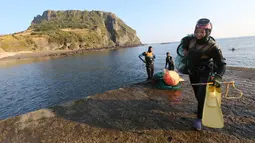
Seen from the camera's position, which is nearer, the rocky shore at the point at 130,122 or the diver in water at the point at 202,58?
the diver in water at the point at 202,58

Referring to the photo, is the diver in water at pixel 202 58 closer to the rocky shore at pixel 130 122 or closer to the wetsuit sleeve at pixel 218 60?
the wetsuit sleeve at pixel 218 60

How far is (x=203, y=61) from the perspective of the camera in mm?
3410

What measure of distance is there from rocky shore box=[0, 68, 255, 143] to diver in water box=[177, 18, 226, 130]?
641mm

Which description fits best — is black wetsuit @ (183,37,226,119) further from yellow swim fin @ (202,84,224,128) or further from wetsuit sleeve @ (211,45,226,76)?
yellow swim fin @ (202,84,224,128)

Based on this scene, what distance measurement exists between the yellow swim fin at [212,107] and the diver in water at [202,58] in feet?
0.39

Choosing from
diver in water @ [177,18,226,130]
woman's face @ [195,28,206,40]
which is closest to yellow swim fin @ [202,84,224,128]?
diver in water @ [177,18,226,130]

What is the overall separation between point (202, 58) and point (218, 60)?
1.05 ft

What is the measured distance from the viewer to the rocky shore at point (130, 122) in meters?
3.50

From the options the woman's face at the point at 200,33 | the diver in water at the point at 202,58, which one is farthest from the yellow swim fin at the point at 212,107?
the woman's face at the point at 200,33

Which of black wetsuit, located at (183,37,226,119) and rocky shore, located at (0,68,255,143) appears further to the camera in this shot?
rocky shore, located at (0,68,255,143)

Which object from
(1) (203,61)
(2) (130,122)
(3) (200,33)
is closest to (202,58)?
(1) (203,61)

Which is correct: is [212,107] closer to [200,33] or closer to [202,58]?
[202,58]

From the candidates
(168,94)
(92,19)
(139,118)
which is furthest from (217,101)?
(92,19)

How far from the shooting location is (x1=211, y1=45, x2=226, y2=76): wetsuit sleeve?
3207 millimetres
